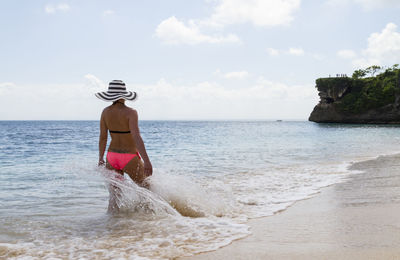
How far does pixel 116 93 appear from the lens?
4105 mm

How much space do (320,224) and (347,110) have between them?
77.5m

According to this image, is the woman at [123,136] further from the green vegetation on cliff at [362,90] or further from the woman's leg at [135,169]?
the green vegetation on cliff at [362,90]

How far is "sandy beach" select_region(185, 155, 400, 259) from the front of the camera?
2998 millimetres

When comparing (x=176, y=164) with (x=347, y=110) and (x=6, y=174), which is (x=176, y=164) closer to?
(x=6, y=174)

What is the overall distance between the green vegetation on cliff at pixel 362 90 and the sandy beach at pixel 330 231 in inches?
2936

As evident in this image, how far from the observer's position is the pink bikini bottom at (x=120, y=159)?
4320 mm


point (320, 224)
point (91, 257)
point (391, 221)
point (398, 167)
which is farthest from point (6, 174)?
point (398, 167)

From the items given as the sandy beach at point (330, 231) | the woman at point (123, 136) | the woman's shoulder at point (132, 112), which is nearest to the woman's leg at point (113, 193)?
the woman at point (123, 136)

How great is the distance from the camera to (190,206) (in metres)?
5.04

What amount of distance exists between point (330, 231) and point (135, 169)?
8.38 feet

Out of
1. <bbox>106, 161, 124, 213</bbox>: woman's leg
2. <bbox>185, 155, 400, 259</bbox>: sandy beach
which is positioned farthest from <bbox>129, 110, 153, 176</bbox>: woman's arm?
<bbox>185, 155, 400, 259</bbox>: sandy beach

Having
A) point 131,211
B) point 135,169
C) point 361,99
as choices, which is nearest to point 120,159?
point 135,169

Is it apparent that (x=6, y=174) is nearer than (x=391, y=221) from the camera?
No

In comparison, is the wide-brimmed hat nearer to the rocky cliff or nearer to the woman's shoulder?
the woman's shoulder
